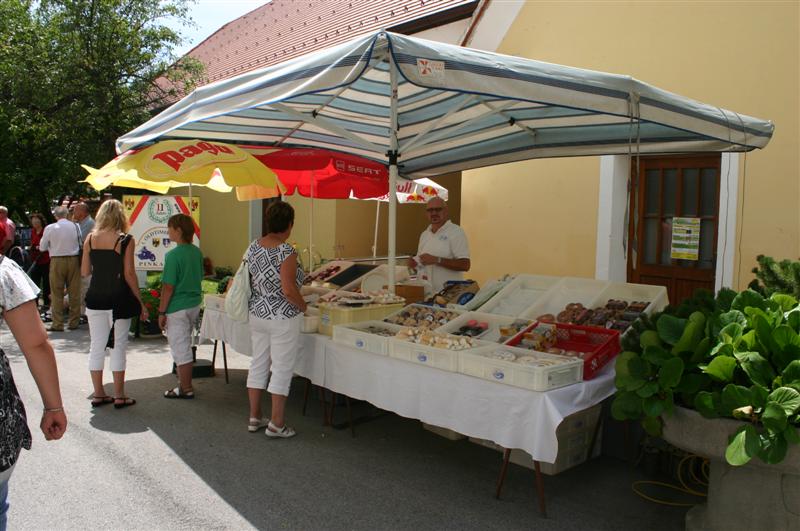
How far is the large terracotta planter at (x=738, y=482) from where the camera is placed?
3.12 m

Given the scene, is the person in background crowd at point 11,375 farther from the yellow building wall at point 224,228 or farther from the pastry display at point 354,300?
the yellow building wall at point 224,228

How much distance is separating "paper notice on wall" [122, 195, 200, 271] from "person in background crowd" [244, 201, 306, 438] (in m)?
4.16

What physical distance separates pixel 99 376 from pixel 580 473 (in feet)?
A: 13.6

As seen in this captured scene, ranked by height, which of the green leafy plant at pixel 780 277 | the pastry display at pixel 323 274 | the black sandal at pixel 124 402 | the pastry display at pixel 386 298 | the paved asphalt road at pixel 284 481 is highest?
the green leafy plant at pixel 780 277

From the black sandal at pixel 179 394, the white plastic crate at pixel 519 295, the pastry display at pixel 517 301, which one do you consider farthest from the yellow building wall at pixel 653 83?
the black sandal at pixel 179 394

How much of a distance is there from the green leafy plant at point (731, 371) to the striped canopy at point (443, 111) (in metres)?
1.43

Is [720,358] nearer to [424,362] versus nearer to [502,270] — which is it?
[424,362]

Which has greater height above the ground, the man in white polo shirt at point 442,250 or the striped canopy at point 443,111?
the striped canopy at point 443,111

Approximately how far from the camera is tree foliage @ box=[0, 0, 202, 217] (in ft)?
38.9

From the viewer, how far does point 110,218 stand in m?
5.73

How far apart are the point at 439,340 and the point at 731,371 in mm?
1808

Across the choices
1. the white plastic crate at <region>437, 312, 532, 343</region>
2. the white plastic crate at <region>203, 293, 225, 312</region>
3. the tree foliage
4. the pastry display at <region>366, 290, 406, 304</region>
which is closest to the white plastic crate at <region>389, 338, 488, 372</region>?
the white plastic crate at <region>437, 312, 532, 343</region>

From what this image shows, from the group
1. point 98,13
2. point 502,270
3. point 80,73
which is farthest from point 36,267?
point 502,270

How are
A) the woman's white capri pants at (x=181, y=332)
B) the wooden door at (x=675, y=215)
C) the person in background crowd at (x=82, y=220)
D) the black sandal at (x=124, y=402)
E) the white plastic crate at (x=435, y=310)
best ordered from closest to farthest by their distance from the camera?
1. the white plastic crate at (x=435, y=310)
2. the black sandal at (x=124, y=402)
3. the woman's white capri pants at (x=181, y=332)
4. the wooden door at (x=675, y=215)
5. the person in background crowd at (x=82, y=220)
